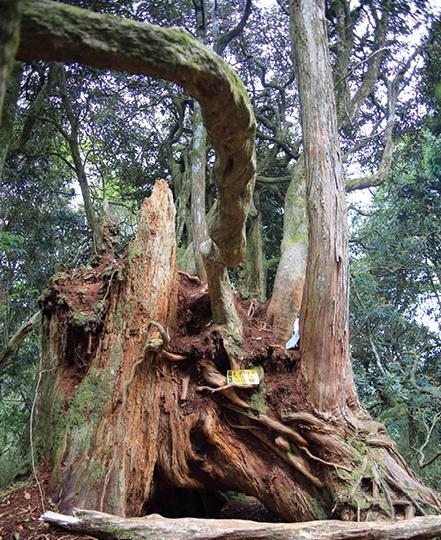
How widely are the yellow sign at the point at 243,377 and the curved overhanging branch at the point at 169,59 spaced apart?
1.52 m

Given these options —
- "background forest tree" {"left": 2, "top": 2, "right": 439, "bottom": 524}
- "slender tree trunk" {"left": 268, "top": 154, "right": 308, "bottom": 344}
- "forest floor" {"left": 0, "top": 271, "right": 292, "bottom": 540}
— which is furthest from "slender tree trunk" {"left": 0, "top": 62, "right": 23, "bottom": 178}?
"slender tree trunk" {"left": 268, "top": 154, "right": 308, "bottom": 344}

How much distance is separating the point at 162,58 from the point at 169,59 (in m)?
0.04

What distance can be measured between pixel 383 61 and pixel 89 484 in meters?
8.12

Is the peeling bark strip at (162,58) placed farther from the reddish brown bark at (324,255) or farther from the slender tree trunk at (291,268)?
the slender tree trunk at (291,268)

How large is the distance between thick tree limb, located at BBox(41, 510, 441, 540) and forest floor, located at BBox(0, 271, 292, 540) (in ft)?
0.41

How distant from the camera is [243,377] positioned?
3.59 m

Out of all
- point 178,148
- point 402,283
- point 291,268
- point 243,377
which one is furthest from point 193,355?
point 178,148

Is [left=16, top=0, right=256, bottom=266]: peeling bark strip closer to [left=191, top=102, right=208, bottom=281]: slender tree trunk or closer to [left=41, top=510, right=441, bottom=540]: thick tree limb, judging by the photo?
[left=41, top=510, right=441, bottom=540]: thick tree limb

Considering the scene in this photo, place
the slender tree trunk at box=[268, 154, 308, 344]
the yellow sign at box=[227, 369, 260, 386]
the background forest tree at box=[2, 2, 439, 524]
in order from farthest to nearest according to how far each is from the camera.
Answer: the background forest tree at box=[2, 2, 439, 524] → the slender tree trunk at box=[268, 154, 308, 344] → the yellow sign at box=[227, 369, 260, 386]

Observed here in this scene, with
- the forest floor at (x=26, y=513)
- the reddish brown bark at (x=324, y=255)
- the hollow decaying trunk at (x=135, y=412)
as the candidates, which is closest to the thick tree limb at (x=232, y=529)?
the forest floor at (x=26, y=513)

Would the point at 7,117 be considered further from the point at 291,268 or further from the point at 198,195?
the point at 291,268

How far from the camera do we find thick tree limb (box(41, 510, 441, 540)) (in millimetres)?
2514

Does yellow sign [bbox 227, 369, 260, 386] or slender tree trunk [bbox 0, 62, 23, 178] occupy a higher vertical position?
slender tree trunk [bbox 0, 62, 23, 178]

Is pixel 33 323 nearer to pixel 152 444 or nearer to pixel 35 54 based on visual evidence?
pixel 152 444
